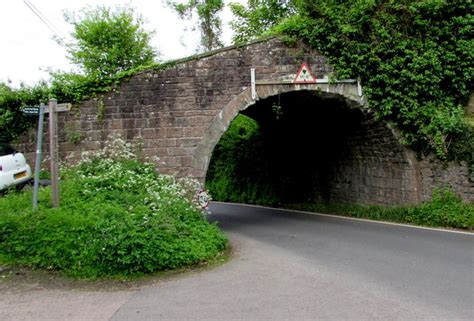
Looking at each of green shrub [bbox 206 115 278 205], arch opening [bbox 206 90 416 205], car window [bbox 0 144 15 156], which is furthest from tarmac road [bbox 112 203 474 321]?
green shrub [bbox 206 115 278 205]

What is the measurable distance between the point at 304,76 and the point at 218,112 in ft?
7.79

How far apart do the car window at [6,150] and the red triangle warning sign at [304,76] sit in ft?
21.4

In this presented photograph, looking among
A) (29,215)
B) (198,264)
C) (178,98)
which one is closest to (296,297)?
(198,264)

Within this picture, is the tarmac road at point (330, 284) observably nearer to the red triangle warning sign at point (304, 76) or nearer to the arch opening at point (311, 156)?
the arch opening at point (311, 156)

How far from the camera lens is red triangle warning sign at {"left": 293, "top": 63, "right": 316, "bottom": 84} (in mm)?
9453

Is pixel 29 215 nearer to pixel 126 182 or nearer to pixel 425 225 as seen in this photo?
pixel 126 182

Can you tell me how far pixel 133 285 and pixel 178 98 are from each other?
4.91 meters

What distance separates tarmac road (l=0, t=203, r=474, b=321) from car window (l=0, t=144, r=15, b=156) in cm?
410

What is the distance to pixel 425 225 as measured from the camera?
9.21 metres

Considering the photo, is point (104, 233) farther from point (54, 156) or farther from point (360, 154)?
point (360, 154)

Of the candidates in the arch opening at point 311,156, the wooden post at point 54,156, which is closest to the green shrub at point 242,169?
the arch opening at point 311,156

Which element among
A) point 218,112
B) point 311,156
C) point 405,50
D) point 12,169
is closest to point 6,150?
point 12,169

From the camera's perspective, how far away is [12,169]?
7.68 meters

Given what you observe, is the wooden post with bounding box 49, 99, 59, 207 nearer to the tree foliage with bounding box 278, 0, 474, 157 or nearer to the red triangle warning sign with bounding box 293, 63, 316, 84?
the red triangle warning sign with bounding box 293, 63, 316, 84
